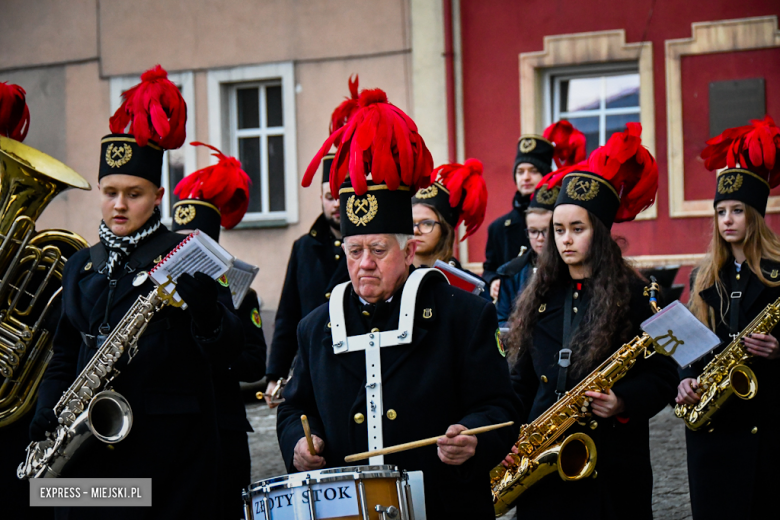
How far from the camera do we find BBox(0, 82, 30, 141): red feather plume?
591 centimetres

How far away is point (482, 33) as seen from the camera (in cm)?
1486

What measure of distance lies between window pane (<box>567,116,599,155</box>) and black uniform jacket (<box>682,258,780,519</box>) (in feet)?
29.4

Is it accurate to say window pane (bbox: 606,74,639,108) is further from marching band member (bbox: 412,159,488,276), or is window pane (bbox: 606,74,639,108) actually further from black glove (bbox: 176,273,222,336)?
black glove (bbox: 176,273,222,336)

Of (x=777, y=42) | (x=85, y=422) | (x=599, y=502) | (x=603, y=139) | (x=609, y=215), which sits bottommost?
(x=599, y=502)

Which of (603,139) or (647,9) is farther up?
(647,9)

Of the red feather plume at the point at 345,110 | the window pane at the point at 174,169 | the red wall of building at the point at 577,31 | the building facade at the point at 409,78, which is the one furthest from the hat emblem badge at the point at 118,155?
the window pane at the point at 174,169

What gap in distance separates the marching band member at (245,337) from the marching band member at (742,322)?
94.3 inches

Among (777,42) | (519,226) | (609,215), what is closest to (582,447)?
(609,215)

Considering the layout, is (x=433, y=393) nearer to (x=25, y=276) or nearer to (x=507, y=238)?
(x=25, y=276)

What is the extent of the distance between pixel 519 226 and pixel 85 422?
17.3 ft

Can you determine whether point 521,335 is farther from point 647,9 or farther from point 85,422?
point 647,9

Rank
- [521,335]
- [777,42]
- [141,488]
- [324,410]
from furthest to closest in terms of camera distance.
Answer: [777,42]
[521,335]
[141,488]
[324,410]

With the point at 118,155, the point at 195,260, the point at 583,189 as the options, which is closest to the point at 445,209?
the point at 583,189

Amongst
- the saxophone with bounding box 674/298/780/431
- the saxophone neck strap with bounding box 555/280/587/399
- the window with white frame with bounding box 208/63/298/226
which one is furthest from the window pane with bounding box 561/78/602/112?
the saxophone neck strap with bounding box 555/280/587/399
